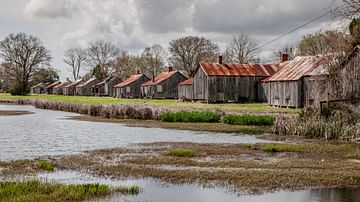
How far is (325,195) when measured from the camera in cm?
1439

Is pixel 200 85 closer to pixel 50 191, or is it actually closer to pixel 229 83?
pixel 229 83

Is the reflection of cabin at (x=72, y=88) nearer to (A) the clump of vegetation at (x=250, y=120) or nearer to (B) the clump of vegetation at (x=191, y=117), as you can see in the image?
(B) the clump of vegetation at (x=191, y=117)

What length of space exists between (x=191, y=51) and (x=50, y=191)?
9306cm

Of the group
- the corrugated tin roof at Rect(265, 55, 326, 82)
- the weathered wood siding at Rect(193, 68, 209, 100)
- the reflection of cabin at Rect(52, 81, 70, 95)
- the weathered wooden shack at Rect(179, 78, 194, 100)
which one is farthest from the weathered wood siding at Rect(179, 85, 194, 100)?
the reflection of cabin at Rect(52, 81, 70, 95)

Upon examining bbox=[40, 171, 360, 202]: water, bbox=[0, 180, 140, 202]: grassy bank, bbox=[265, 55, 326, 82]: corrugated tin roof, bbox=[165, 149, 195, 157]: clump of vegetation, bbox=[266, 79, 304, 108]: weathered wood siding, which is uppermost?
bbox=[265, 55, 326, 82]: corrugated tin roof

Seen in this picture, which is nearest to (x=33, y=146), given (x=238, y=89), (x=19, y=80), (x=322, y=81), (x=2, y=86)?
(x=322, y=81)

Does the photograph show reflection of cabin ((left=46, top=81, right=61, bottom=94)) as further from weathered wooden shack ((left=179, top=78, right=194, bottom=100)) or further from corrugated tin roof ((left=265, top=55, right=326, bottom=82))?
corrugated tin roof ((left=265, top=55, right=326, bottom=82))

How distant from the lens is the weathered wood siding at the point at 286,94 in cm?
5000

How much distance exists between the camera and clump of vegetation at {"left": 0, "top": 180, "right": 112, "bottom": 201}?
43.2ft

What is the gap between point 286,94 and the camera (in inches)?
2047

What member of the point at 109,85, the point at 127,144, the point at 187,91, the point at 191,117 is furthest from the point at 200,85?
the point at 109,85

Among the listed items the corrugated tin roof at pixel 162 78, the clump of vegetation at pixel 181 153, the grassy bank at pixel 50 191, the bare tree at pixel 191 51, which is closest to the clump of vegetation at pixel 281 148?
the clump of vegetation at pixel 181 153

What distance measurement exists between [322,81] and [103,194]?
25.0m

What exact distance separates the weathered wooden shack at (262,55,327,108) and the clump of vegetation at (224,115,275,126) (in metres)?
9.02
